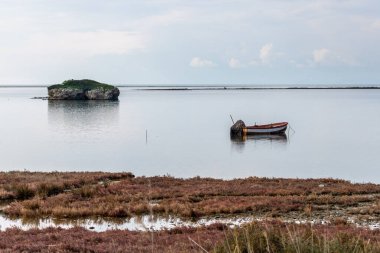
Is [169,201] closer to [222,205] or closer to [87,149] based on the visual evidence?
[222,205]

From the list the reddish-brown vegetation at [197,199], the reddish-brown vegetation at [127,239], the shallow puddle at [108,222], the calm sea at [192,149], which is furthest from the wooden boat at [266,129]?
the reddish-brown vegetation at [127,239]

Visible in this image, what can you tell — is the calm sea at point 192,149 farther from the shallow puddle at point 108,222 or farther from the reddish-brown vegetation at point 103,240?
the reddish-brown vegetation at point 103,240

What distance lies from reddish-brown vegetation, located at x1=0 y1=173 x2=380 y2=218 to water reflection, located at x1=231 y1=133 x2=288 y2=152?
3606 cm

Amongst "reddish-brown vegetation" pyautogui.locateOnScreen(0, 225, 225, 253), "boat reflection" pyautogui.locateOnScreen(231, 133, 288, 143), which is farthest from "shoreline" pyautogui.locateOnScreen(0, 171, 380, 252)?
"boat reflection" pyautogui.locateOnScreen(231, 133, 288, 143)

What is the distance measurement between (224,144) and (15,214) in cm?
4879

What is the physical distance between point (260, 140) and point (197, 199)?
53003 mm

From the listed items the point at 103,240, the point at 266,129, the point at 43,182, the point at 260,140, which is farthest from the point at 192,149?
the point at 103,240

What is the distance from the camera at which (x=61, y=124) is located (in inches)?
4008

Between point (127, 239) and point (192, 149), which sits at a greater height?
point (127, 239)

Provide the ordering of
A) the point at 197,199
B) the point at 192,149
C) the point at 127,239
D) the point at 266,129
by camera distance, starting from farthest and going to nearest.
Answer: the point at 266,129 < the point at 192,149 < the point at 197,199 < the point at 127,239

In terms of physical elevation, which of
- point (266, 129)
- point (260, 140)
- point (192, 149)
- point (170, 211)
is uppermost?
point (170, 211)

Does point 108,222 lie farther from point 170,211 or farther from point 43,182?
point 43,182

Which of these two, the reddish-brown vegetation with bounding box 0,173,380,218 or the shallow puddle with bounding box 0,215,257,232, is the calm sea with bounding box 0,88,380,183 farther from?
the shallow puddle with bounding box 0,215,257,232

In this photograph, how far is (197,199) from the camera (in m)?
25.6
